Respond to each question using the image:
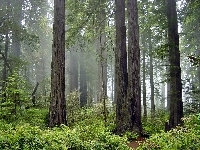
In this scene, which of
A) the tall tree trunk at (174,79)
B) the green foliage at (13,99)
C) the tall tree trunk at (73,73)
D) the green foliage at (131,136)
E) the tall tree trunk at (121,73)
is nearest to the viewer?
the green foliage at (131,136)

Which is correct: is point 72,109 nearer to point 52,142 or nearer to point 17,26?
point 17,26

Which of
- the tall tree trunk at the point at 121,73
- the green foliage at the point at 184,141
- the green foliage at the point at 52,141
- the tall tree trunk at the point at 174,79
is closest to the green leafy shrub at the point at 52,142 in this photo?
the green foliage at the point at 52,141

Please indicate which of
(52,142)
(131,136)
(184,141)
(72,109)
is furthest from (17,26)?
(184,141)

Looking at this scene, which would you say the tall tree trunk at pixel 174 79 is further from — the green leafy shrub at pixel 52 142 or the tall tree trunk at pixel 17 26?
the tall tree trunk at pixel 17 26

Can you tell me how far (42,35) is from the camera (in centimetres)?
3875

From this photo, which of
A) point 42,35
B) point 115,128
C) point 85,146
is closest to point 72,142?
point 85,146

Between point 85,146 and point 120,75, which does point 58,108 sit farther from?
point 85,146

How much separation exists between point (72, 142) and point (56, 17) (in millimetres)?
6607

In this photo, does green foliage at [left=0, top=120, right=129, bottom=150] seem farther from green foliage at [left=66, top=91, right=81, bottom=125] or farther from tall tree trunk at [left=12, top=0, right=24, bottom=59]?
tall tree trunk at [left=12, top=0, right=24, bottom=59]

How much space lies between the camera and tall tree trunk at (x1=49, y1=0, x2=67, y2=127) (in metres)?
11.6

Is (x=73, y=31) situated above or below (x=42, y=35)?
below

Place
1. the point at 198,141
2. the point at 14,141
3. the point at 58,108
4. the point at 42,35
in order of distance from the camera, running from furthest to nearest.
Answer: the point at 42,35 < the point at 58,108 < the point at 14,141 < the point at 198,141

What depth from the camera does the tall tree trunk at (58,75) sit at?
1158 centimetres

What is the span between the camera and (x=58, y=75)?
465 inches
